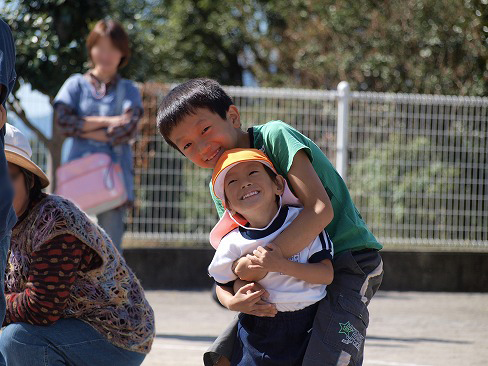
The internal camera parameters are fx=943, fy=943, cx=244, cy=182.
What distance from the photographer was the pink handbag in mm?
6180

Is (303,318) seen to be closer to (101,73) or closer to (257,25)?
(101,73)

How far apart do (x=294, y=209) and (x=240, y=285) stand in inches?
12.4

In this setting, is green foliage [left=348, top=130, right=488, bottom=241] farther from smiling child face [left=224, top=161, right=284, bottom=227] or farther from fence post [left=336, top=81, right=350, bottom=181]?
smiling child face [left=224, top=161, right=284, bottom=227]

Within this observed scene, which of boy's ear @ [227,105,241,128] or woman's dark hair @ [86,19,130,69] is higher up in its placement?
woman's dark hair @ [86,19,130,69]

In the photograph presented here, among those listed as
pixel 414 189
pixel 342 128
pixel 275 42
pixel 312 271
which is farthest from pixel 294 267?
pixel 275 42

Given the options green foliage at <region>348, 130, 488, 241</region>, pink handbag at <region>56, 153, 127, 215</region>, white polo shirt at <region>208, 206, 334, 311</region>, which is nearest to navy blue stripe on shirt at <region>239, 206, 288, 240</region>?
white polo shirt at <region>208, 206, 334, 311</region>

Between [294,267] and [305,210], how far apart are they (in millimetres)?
200

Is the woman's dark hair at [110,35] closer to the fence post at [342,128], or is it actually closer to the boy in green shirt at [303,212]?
the boy in green shirt at [303,212]

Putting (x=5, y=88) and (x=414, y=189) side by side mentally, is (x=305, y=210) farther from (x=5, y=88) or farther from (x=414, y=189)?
(x=414, y=189)

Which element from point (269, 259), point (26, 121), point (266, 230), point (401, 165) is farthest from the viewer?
point (401, 165)

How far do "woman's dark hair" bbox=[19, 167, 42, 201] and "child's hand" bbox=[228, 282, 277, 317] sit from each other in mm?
904

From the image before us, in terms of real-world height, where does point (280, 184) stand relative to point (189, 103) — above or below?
below

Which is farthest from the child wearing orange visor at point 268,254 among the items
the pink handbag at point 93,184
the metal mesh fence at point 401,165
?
the metal mesh fence at point 401,165

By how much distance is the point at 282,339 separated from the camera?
3180 mm
